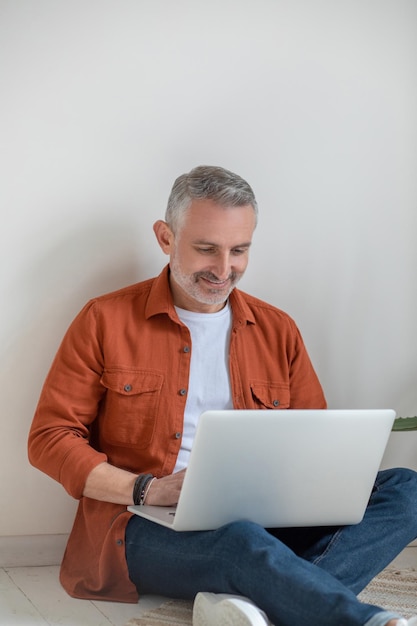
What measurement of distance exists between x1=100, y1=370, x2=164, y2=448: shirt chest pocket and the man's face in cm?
26

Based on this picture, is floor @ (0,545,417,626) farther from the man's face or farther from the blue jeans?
the man's face

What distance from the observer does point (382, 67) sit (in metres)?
2.65

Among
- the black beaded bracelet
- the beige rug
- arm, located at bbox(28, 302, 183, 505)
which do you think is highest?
arm, located at bbox(28, 302, 183, 505)

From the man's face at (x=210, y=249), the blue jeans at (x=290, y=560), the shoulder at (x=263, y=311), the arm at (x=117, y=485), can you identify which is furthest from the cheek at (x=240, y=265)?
the blue jeans at (x=290, y=560)

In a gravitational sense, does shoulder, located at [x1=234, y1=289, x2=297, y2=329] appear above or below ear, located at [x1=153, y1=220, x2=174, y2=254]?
below

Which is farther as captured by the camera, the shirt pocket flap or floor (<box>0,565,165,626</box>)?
the shirt pocket flap

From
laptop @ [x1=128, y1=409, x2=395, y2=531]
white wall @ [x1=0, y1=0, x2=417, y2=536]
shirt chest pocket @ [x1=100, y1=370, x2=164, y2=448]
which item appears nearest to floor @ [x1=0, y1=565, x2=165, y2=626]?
white wall @ [x1=0, y1=0, x2=417, y2=536]

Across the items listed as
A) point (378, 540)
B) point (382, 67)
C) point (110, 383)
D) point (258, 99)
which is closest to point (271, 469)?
point (378, 540)

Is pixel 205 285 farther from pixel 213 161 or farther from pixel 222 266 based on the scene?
pixel 213 161

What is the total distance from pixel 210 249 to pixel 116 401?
1.50 ft

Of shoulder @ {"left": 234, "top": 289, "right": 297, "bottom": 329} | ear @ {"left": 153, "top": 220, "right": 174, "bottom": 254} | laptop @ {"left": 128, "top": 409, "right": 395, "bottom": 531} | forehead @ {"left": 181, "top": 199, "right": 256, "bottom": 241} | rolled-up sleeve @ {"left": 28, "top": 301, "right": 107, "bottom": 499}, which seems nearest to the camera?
laptop @ {"left": 128, "top": 409, "right": 395, "bottom": 531}

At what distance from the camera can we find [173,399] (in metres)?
2.24

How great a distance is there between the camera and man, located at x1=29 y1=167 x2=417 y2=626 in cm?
205

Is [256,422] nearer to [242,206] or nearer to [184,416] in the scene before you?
[184,416]
